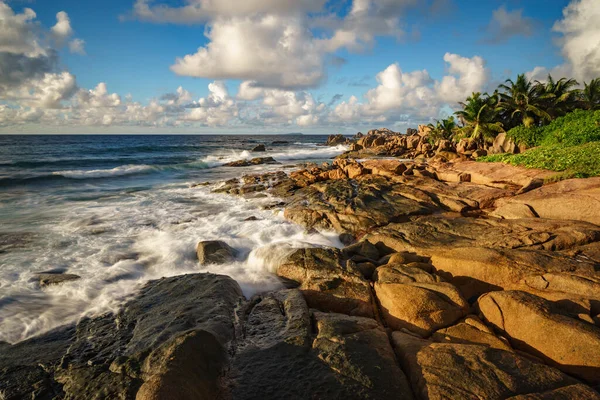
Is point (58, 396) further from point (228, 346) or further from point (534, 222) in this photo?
point (534, 222)

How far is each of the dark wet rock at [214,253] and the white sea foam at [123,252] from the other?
1.00ft

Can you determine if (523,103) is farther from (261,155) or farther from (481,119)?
(261,155)

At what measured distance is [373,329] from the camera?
6203 millimetres

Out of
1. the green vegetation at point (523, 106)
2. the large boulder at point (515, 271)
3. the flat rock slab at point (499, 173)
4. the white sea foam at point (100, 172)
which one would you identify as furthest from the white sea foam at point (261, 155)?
the large boulder at point (515, 271)

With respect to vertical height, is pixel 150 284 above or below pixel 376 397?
below

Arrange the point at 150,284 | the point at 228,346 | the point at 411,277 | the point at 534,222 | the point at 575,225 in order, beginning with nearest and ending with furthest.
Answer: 1. the point at 228,346
2. the point at 411,277
3. the point at 150,284
4. the point at 575,225
5. the point at 534,222

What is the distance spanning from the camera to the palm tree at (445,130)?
153ft

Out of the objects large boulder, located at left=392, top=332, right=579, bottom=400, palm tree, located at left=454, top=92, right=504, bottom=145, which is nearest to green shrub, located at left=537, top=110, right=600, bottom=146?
palm tree, located at left=454, top=92, right=504, bottom=145

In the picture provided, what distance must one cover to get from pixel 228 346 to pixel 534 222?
11447mm

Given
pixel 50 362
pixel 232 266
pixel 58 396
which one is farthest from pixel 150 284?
pixel 58 396

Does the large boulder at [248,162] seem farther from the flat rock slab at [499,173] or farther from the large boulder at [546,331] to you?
the large boulder at [546,331]

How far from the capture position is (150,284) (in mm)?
9477

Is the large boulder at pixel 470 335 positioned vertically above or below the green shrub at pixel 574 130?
below

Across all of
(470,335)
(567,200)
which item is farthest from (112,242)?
(567,200)
